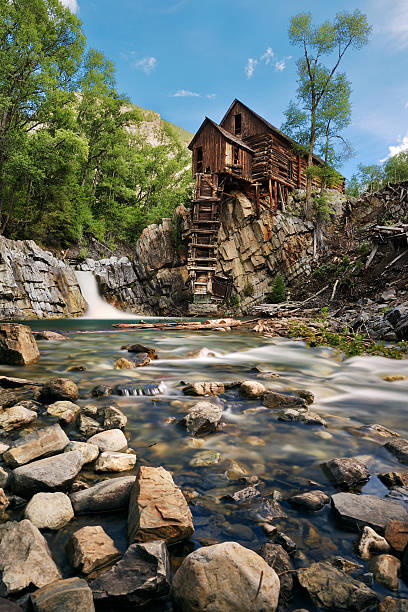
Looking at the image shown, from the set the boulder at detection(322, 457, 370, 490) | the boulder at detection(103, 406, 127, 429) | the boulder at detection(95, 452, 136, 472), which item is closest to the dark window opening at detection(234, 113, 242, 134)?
the boulder at detection(103, 406, 127, 429)

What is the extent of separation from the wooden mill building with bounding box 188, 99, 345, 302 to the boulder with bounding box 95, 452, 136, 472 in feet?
81.2

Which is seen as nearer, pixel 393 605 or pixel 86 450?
pixel 393 605

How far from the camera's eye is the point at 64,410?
11.6 ft

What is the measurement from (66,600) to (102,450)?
58.0 inches

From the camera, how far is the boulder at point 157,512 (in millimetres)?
1688

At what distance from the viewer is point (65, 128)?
24.6 meters

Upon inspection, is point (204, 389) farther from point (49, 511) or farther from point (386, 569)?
point (386, 569)

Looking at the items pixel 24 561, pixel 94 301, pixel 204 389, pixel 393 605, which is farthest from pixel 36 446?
pixel 94 301

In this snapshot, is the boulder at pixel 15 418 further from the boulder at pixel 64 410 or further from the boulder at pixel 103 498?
the boulder at pixel 103 498

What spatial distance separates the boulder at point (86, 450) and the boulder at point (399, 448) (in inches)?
103

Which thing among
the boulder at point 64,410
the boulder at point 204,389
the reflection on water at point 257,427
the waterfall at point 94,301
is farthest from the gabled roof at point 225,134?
the boulder at point 64,410

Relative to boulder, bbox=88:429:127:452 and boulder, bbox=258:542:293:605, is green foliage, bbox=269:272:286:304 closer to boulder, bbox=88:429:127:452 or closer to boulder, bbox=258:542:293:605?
boulder, bbox=88:429:127:452

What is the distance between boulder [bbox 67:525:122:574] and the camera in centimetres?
153

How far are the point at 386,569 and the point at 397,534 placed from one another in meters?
0.28
